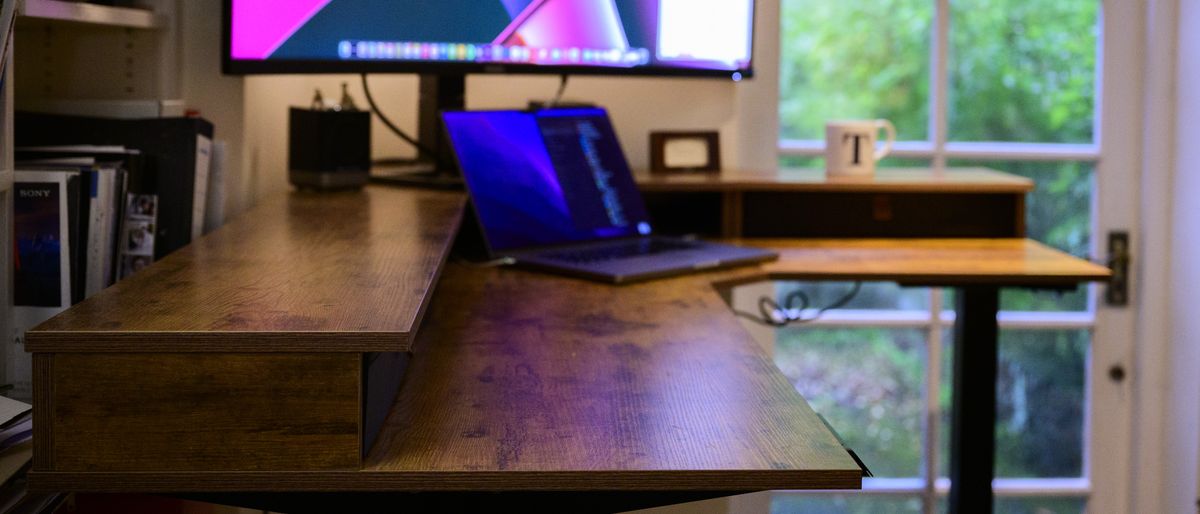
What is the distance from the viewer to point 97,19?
155cm

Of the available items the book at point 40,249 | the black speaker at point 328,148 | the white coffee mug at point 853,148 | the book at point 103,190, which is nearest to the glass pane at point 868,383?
the white coffee mug at point 853,148

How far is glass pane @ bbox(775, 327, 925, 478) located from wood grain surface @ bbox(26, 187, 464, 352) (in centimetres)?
125

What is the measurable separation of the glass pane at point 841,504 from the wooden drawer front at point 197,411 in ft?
6.38

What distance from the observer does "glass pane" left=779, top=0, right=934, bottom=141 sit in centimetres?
274

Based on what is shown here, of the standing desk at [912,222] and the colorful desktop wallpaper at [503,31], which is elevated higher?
the colorful desktop wallpaper at [503,31]

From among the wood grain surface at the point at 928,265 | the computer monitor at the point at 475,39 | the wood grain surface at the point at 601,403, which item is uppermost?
the computer monitor at the point at 475,39

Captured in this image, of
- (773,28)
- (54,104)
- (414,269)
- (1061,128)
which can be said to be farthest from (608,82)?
(414,269)

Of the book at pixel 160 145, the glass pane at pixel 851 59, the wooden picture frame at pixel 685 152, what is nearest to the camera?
the book at pixel 160 145

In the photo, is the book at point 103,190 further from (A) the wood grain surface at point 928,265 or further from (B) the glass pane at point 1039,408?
(B) the glass pane at point 1039,408

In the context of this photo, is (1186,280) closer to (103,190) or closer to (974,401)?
(974,401)

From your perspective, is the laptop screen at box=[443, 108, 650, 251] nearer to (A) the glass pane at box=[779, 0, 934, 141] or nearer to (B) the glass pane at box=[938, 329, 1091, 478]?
(A) the glass pane at box=[779, 0, 934, 141]

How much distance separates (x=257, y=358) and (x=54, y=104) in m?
0.86

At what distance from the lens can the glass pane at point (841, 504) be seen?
284cm

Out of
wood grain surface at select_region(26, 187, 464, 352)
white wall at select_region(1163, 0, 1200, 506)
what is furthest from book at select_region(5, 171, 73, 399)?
white wall at select_region(1163, 0, 1200, 506)
